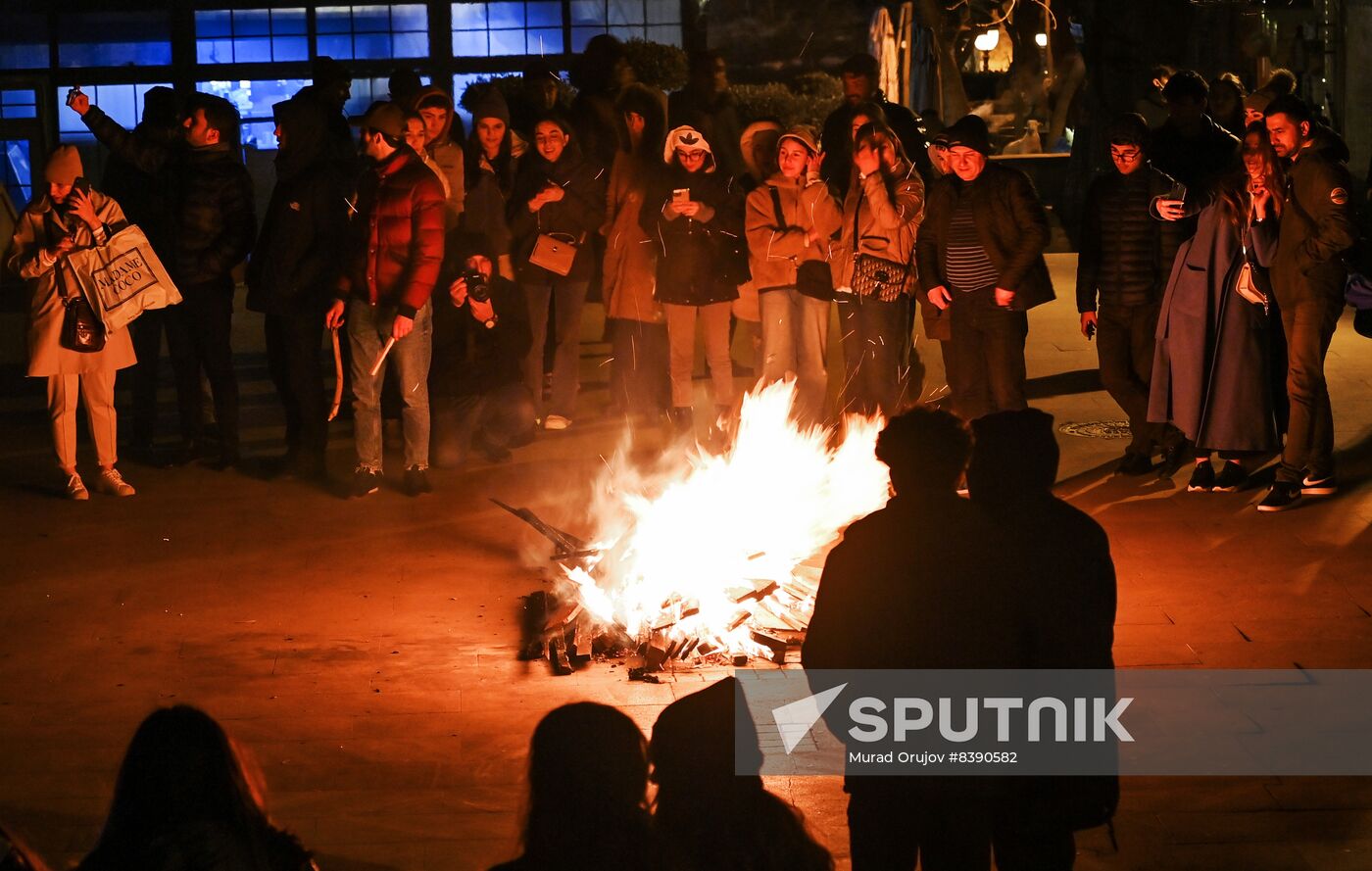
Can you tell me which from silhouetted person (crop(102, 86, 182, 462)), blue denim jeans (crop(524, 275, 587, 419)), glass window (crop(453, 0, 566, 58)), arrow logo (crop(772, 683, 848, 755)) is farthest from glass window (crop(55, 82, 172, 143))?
arrow logo (crop(772, 683, 848, 755))

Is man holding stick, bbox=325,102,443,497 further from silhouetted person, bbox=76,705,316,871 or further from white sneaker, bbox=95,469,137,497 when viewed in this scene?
silhouetted person, bbox=76,705,316,871

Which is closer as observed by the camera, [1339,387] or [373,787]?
[373,787]

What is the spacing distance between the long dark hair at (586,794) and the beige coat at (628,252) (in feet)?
25.7

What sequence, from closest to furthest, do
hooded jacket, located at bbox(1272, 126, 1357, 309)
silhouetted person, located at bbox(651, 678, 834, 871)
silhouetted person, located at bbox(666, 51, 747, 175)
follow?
silhouetted person, located at bbox(651, 678, 834, 871) < hooded jacket, located at bbox(1272, 126, 1357, 309) < silhouetted person, located at bbox(666, 51, 747, 175)

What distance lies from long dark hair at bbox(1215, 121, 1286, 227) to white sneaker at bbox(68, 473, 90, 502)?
20.9 ft

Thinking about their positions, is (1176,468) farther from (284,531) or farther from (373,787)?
(373,787)

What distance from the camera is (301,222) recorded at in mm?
9922

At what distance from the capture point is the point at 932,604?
13.4 feet

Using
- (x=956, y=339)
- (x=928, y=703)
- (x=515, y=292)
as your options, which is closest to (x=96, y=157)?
(x=515, y=292)

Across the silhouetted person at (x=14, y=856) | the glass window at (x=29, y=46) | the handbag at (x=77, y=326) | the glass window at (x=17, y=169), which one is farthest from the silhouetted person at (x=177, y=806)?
the glass window at (x=29, y=46)

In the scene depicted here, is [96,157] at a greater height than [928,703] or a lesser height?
greater

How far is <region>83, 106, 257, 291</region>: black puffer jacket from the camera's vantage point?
10.1 metres

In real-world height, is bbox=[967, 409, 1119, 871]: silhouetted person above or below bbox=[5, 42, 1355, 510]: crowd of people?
below

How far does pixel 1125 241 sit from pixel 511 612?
409cm
